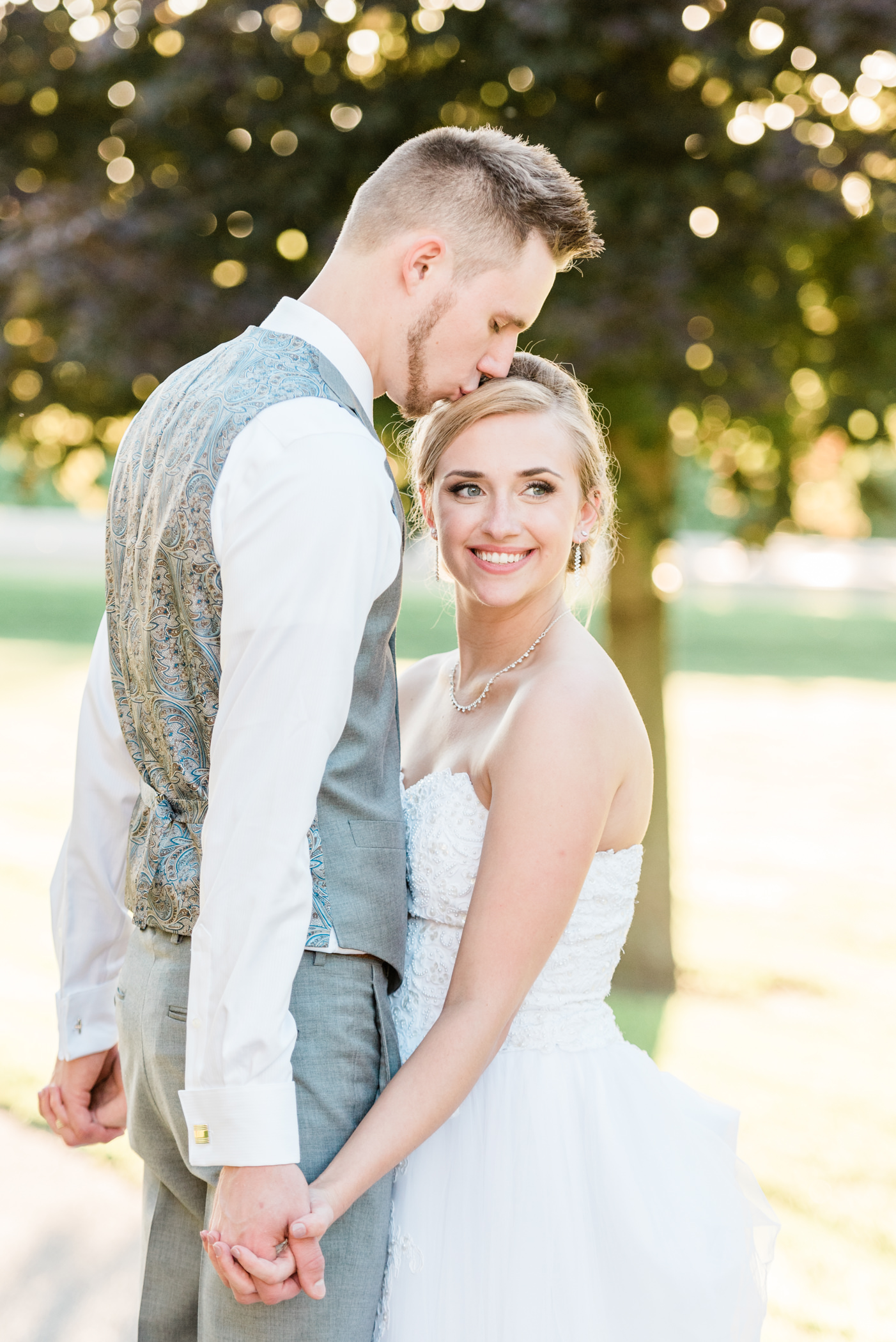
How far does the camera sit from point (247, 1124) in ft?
5.33

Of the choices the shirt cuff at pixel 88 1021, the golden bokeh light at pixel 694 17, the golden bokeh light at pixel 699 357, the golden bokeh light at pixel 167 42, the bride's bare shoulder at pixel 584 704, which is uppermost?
the golden bokeh light at pixel 694 17

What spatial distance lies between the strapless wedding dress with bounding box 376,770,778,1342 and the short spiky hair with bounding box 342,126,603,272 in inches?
37.3

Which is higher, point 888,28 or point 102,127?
point 888,28

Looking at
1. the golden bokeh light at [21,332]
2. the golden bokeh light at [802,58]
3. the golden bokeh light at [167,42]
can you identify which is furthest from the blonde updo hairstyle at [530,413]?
the golden bokeh light at [21,332]

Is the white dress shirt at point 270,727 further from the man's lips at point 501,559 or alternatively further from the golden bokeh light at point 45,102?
the golden bokeh light at point 45,102

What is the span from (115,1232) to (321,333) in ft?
9.53

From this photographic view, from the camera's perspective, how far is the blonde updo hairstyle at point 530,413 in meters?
2.39

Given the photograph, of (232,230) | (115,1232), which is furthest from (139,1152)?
(232,230)

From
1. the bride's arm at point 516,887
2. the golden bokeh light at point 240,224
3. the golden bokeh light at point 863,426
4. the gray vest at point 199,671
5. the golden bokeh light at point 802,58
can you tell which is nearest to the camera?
the gray vest at point 199,671

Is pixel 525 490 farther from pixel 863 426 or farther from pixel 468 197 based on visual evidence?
pixel 863 426

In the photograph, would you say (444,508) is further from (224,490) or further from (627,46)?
(627,46)

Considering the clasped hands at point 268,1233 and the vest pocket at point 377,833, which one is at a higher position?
the vest pocket at point 377,833

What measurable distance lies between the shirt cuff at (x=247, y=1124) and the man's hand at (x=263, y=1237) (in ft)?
0.07

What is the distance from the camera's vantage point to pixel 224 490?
5.64ft
